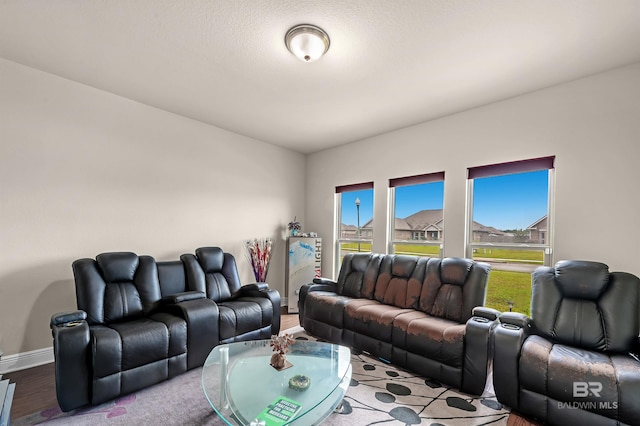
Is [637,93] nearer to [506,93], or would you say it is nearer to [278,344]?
[506,93]

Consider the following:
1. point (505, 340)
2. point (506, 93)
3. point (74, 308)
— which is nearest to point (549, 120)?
point (506, 93)

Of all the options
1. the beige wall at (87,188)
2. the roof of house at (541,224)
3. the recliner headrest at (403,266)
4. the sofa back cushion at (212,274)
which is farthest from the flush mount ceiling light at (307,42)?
the roof of house at (541,224)

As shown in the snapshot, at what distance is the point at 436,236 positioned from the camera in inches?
154

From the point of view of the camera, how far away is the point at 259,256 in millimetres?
4613

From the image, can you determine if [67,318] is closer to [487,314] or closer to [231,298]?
[231,298]

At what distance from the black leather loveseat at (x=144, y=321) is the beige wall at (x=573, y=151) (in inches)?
111

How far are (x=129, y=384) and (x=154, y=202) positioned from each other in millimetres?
2120

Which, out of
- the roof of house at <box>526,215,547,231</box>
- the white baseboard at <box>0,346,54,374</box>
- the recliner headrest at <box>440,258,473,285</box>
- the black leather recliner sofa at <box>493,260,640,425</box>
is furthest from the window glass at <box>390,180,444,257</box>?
the white baseboard at <box>0,346,54,374</box>

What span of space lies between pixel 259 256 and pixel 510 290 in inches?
136

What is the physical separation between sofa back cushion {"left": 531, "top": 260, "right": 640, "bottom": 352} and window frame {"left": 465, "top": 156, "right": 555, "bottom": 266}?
59 cm

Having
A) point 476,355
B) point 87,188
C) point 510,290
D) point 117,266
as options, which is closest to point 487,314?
point 476,355

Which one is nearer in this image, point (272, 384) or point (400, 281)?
point (272, 384)

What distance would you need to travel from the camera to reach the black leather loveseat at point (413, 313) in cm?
238

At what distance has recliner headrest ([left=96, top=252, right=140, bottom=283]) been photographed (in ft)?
9.11
